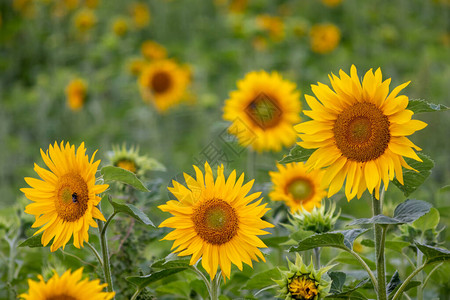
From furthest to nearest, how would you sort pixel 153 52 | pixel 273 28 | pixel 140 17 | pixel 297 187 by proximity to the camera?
1. pixel 140 17
2. pixel 273 28
3. pixel 153 52
4. pixel 297 187

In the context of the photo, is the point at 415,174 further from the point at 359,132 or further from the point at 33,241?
the point at 33,241

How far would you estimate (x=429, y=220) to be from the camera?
1.29 m

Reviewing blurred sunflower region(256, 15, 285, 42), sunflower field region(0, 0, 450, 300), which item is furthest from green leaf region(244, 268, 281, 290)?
blurred sunflower region(256, 15, 285, 42)

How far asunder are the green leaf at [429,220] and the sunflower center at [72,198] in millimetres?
614

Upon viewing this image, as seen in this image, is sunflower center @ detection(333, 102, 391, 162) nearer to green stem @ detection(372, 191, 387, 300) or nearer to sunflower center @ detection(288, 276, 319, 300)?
green stem @ detection(372, 191, 387, 300)

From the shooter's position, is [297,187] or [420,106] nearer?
[420,106]

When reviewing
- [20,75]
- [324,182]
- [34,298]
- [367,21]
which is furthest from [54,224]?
[367,21]

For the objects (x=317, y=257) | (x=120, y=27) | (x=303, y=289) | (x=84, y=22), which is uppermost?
(x=84, y=22)

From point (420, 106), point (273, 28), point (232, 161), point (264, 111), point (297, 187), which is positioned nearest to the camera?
point (420, 106)

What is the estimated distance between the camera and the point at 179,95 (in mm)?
3367

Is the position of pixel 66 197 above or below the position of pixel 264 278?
above

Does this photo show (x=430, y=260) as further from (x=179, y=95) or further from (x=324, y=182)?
(x=179, y=95)

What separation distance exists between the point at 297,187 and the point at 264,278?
40 cm

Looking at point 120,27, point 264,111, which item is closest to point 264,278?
point 264,111
